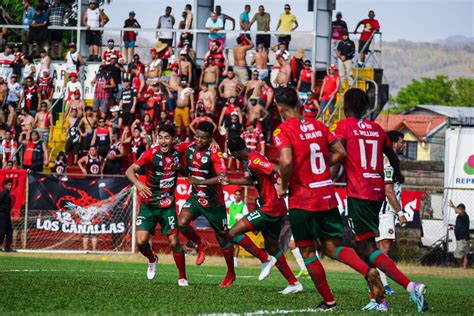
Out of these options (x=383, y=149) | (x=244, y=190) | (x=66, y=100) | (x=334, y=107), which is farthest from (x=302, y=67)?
(x=383, y=149)

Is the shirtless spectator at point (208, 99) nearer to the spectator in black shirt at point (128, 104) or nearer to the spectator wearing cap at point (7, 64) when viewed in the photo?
the spectator in black shirt at point (128, 104)

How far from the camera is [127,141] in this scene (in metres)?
30.1

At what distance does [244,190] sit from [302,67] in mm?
5214

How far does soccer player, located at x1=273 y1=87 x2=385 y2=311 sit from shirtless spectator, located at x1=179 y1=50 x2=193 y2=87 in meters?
20.0

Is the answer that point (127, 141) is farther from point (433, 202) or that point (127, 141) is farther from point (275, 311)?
point (275, 311)

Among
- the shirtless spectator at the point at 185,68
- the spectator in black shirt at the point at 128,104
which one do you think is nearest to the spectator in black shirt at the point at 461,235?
the shirtless spectator at the point at 185,68

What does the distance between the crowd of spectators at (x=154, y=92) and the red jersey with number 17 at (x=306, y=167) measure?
17.1 metres

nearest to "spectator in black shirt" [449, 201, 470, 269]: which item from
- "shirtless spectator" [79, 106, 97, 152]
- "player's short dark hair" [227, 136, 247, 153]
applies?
"shirtless spectator" [79, 106, 97, 152]

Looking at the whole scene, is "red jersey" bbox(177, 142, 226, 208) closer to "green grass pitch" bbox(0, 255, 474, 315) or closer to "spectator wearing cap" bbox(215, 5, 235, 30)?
"green grass pitch" bbox(0, 255, 474, 315)

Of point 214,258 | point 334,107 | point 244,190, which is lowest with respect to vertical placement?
point 214,258

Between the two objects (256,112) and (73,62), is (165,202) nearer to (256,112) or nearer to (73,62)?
(256,112)

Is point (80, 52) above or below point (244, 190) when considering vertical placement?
above

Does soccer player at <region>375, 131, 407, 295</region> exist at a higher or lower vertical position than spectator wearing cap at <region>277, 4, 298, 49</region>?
lower

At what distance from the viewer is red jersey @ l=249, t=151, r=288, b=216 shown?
15258mm
